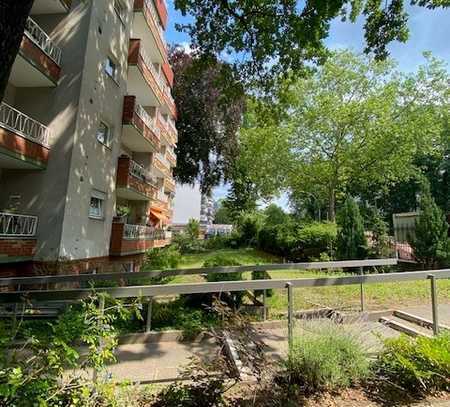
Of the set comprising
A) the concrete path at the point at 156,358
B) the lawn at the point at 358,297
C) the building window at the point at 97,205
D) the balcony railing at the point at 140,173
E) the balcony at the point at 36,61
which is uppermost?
the balcony at the point at 36,61

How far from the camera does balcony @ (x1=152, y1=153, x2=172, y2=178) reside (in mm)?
21747

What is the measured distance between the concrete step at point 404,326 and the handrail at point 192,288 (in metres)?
1.39

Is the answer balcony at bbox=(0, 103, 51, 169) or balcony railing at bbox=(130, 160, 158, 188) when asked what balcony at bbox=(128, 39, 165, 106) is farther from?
balcony at bbox=(0, 103, 51, 169)

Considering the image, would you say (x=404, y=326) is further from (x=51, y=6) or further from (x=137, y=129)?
(x=51, y=6)

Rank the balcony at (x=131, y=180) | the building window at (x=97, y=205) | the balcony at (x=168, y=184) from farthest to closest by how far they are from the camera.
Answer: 1. the balcony at (x=168, y=184)
2. the balcony at (x=131, y=180)
3. the building window at (x=97, y=205)

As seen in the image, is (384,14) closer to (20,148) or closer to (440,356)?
(440,356)

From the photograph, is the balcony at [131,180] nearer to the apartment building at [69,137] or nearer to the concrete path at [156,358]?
the apartment building at [69,137]

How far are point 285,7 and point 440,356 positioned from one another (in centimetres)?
798

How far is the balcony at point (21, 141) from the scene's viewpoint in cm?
862

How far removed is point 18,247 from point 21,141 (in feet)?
9.73

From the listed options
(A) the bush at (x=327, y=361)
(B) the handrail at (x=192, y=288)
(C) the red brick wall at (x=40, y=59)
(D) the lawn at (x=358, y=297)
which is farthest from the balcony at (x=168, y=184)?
(A) the bush at (x=327, y=361)

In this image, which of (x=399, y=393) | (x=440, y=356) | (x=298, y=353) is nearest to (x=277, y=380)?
(x=298, y=353)

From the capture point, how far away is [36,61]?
967 centimetres

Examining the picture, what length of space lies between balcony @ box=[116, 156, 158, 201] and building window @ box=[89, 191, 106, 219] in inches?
59.2
